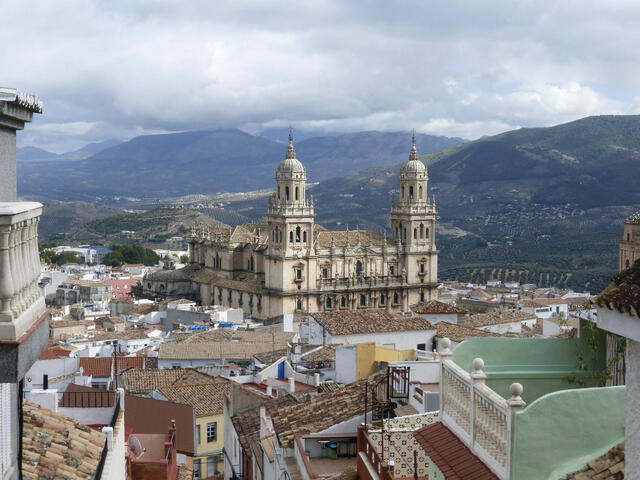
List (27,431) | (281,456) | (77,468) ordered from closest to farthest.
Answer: (77,468), (27,431), (281,456)

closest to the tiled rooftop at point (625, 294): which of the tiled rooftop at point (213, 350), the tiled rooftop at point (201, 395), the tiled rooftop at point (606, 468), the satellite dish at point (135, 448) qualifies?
the tiled rooftop at point (606, 468)

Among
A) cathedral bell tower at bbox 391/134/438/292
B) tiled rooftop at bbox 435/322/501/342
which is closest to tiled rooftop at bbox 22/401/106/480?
tiled rooftop at bbox 435/322/501/342

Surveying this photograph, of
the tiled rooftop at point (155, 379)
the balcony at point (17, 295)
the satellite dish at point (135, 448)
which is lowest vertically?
the tiled rooftop at point (155, 379)

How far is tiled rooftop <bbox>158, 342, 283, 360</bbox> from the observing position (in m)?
38.8

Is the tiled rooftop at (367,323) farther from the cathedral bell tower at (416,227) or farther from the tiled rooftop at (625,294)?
the cathedral bell tower at (416,227)

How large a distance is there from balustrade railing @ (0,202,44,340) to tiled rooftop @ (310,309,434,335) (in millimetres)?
23903

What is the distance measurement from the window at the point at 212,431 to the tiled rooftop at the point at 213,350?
1095cm

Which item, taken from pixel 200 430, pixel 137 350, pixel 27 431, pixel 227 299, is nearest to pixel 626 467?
pixel 27 431

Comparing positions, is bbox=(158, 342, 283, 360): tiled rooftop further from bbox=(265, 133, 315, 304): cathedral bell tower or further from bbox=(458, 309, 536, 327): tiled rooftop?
bbox=(265, 133, 315, 304): cathedral bell tower

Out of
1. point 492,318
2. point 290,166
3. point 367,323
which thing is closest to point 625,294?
point 367,323

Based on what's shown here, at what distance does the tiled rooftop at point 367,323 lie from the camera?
3147 cm

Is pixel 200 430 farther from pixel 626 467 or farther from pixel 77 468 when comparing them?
pixel 626 467

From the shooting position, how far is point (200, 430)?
2684 cm

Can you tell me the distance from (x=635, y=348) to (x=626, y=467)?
0.81 metres
